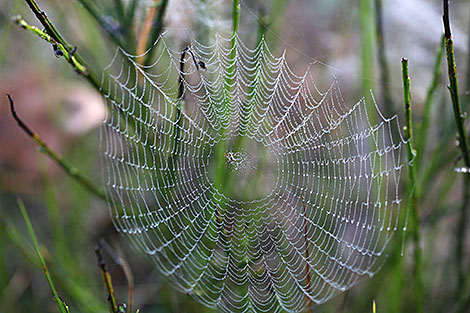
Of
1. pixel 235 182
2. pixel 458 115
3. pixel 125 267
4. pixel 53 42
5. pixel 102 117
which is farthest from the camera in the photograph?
pixel 102 117

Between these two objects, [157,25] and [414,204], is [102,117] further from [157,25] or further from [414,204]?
[414,204]

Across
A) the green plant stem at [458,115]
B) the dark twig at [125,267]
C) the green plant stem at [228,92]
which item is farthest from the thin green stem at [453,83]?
the dark twig at [125,267]

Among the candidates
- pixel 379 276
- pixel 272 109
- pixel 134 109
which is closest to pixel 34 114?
pixel 134 109

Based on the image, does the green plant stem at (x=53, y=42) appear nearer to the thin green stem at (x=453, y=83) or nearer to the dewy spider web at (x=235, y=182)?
the dewy spider web at (x=235, y=182)

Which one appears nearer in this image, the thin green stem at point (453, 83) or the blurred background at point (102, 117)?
the thin green stem at point (453, 83)

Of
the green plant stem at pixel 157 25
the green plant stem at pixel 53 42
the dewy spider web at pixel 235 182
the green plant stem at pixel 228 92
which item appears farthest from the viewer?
the dewy spider web at pixel 235 182

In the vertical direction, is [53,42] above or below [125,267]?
above

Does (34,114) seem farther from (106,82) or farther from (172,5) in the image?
(172,5)

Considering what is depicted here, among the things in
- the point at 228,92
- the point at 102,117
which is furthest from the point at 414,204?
the point at 102,117

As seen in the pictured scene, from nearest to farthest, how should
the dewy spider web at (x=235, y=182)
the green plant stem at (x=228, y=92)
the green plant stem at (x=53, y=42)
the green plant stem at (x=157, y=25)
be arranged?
the green plant stem at (x=53, y=42) → the green plant stem at (x=228, y=92) → the green plant stem at (x=157, y=25) → the dewy spider web at (x=235, y=182)

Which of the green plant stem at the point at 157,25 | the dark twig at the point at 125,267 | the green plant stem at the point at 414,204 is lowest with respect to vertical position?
the dark twig at the point at 125,267
